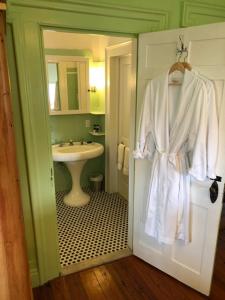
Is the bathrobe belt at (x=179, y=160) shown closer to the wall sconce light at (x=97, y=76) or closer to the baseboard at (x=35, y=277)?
the baseboard at (x=35, y=277)

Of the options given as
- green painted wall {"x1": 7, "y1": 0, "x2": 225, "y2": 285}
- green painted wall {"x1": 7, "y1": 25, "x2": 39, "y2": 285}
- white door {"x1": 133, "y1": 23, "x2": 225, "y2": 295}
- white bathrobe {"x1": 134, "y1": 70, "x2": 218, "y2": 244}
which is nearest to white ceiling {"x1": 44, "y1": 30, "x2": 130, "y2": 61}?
green painted wall {"x1": 7, "y1": 0, "x2": 225, "y2": 285}

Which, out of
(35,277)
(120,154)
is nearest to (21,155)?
(35,277)

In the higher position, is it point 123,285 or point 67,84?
point 67,84

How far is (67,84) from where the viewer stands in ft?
10.4

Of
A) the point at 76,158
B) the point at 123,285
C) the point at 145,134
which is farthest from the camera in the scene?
the point at 76,158

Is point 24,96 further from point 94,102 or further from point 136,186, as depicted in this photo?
point 94,102

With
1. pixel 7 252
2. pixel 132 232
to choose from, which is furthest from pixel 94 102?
pixel 7 252

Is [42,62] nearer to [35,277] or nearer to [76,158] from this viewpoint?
[76,158]

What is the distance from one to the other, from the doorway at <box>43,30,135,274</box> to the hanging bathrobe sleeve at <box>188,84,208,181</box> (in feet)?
4.05

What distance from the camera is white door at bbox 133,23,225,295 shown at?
1.55 m

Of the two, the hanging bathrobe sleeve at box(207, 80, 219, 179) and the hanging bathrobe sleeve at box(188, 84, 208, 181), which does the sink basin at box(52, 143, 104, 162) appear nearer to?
the hanging bathrobe sleeve at box(188, 84, 208, 181)

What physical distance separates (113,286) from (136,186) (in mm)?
871

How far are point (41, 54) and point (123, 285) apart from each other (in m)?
1.95

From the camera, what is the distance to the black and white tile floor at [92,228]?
2.36 metres
